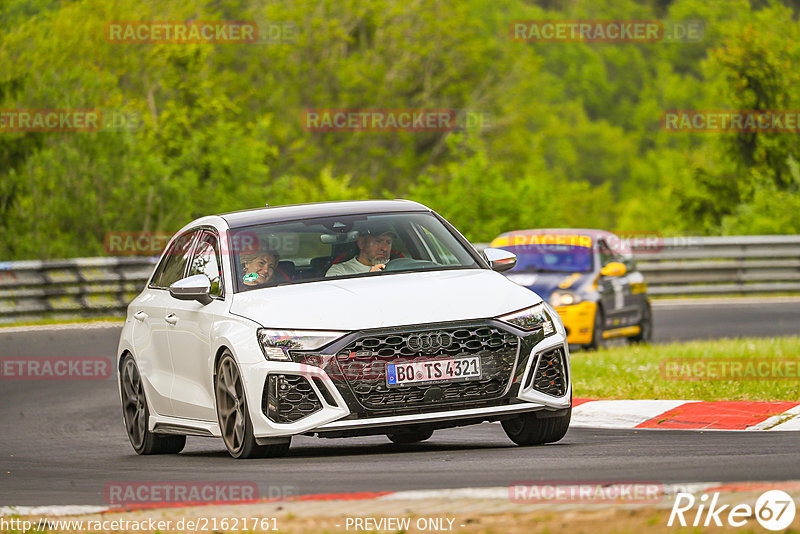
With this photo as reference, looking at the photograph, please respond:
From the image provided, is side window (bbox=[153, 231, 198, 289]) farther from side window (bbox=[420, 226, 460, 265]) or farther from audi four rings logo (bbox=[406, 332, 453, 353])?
audi four rings logo (bbox=[406, 332, 453, 353])

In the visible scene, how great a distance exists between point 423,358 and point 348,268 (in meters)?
1.30

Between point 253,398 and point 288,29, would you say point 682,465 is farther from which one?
point 288,29

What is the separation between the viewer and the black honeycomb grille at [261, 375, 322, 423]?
29.0ft

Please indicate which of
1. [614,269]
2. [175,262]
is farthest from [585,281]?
[175,262]

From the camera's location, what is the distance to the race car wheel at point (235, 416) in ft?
30.0

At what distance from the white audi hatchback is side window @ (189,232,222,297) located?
0.02 metres

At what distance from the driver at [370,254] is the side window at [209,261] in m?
0.74

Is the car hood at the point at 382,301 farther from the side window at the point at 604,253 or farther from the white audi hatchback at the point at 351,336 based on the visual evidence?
the side window at the point at 604,253

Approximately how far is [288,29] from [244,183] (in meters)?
22.9

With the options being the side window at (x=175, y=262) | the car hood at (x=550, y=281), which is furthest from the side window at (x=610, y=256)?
the side window at (x=175, y=262)

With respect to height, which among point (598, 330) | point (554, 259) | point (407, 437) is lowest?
point (598, 330)

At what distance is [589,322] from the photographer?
19141 mm

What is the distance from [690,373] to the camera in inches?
552

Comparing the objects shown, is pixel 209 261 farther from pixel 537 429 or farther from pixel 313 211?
pixel 537 429
